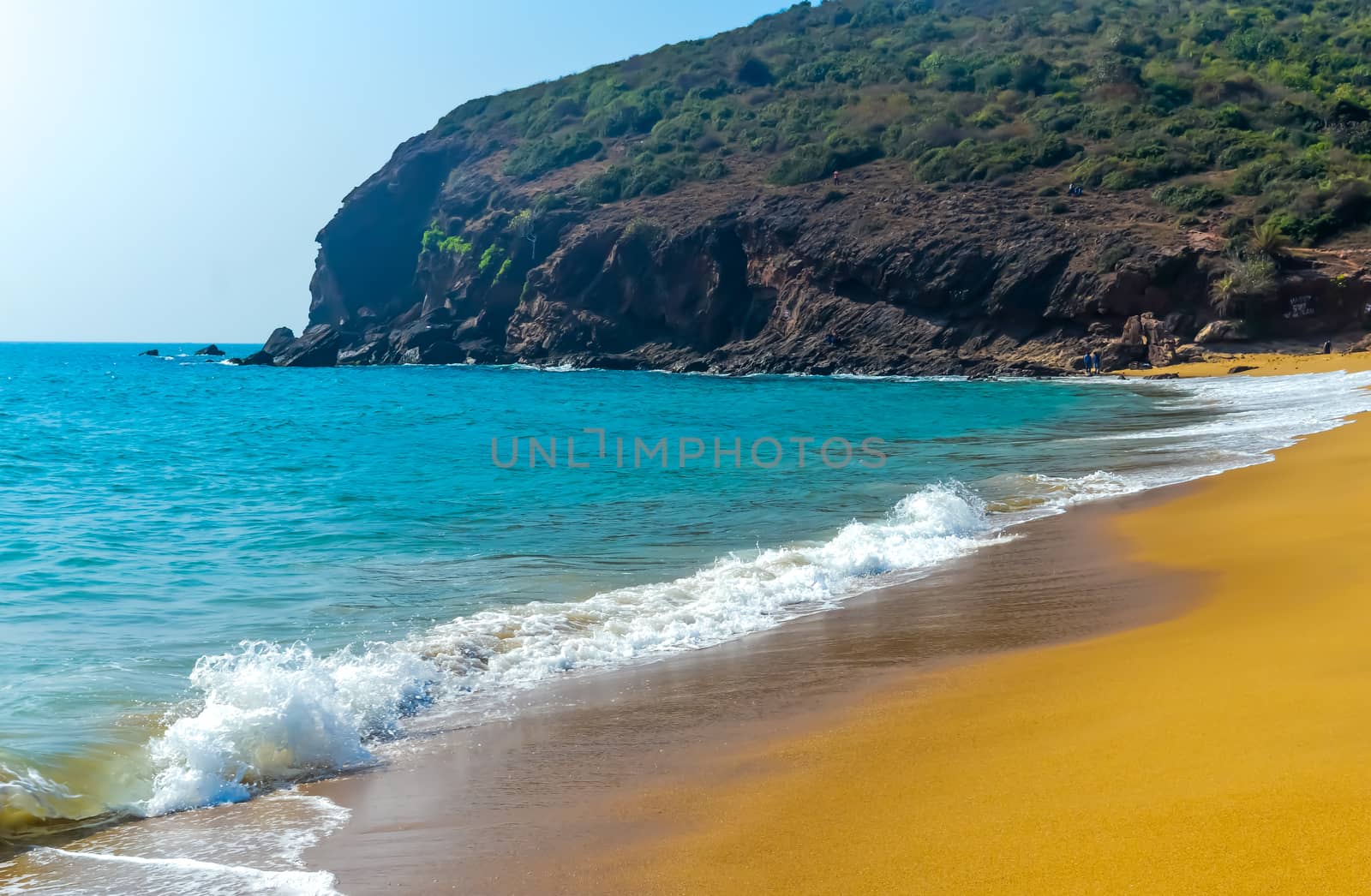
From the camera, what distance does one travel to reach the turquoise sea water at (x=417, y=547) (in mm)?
6031

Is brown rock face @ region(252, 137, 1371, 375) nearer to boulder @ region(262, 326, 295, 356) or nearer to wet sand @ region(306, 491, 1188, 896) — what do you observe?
boulder @ region(262, 326, 295, 356)

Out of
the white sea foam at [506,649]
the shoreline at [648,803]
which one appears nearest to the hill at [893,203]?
the white sea foam at [506,649]

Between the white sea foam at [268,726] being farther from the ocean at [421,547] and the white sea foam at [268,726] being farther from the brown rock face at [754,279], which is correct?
the brown rock face at [754,279]

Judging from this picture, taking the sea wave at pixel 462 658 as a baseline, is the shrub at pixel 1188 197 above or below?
above

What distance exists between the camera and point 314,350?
79375mm

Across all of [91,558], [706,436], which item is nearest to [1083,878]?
[91,558]

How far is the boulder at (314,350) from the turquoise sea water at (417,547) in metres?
51.3

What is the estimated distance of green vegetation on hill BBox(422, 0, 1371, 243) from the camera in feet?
170

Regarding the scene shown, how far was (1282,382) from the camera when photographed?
31438 millimetres

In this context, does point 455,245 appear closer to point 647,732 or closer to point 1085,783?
point 647,732

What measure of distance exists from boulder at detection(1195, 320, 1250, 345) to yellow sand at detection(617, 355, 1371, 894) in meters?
38.2

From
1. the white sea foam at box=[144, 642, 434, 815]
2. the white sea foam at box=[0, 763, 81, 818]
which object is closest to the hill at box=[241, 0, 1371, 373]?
the white sea foam at box=[144, 642, 434, 815]

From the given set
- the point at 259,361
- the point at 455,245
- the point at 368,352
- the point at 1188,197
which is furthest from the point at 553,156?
the point at 1188,197

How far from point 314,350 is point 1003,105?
50982 mm
